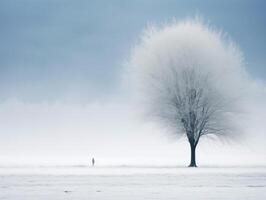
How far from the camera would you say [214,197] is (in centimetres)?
2034

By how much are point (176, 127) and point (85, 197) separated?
4025 cm

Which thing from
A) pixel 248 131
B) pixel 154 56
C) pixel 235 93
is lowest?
pixel 248 131

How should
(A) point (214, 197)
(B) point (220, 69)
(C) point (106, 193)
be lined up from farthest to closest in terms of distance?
(B) point (220, 69) < (C) point (106, 193) < (A) point (214, 197)

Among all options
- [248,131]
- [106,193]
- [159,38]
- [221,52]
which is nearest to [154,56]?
[159,38]

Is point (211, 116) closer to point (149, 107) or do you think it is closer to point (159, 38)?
point (149, 107)

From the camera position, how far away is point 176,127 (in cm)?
6038

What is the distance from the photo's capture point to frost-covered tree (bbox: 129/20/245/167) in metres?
59.4

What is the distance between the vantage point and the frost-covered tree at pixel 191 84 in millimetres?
59375

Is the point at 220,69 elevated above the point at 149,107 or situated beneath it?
elevated above

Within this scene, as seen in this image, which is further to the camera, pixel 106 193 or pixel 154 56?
pixel 154 56

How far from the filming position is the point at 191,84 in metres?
59.8

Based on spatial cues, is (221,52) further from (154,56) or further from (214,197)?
(214,197)

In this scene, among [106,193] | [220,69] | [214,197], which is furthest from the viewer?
[220,69]

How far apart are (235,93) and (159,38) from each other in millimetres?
11231
